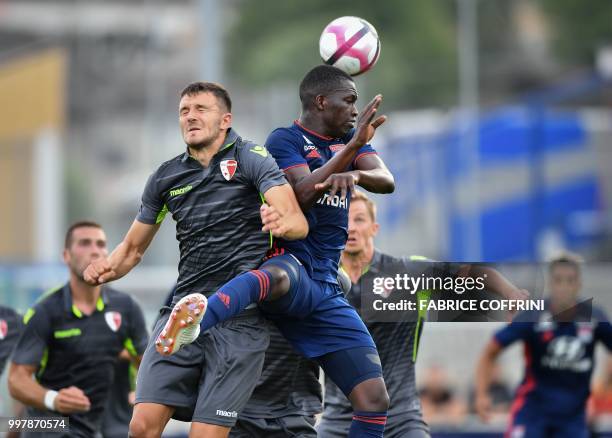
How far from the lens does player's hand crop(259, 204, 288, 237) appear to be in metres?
7.79

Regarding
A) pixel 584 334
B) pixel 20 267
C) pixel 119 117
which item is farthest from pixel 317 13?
pixel 584 334

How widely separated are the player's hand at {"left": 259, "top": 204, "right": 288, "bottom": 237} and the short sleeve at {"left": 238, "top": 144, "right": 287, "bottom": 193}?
0.15 metres

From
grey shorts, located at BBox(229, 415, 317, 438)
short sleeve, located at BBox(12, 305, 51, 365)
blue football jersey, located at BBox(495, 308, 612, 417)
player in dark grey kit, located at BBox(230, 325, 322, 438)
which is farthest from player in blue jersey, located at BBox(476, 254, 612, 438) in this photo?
short sleeve, located at BBox(12, 305, 51, 365)

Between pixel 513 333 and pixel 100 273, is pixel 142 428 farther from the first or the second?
pixel 513 333

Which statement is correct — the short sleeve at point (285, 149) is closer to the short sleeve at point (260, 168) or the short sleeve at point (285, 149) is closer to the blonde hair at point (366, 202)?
the short sleeve at point (260, 168)

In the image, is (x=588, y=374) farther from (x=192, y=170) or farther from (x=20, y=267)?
(x=20, y=267)

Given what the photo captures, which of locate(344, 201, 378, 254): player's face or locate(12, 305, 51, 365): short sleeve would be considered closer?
locate(344, 201, 378, 254): player's face

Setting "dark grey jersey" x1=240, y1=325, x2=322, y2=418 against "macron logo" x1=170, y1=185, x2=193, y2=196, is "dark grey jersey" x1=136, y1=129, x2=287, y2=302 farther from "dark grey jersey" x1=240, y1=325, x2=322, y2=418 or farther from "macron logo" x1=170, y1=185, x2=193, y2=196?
"dark grey jersey" x1=240, y1=325, x2=322, y2=418

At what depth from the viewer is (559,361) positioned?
1160cm

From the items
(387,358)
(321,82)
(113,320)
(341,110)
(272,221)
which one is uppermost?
(321,82)

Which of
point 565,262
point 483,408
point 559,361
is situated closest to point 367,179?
point 565,262

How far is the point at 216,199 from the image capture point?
813cm

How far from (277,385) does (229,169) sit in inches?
67.8

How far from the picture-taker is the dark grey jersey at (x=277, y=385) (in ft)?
29.6
